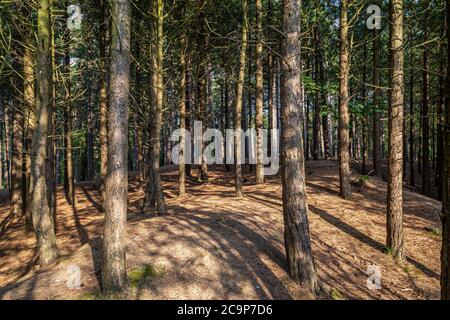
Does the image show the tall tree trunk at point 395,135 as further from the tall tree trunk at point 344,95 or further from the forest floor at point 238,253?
the tall tree trunk at point 344,95

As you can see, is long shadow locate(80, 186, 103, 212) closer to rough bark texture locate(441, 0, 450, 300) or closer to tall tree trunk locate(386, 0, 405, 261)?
tall tree trunk locate(386, 0, 405, 261)

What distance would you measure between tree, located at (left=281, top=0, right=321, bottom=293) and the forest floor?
503 mm

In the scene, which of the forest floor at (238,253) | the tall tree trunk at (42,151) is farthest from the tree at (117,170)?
the tall tree trunk at (42,151)

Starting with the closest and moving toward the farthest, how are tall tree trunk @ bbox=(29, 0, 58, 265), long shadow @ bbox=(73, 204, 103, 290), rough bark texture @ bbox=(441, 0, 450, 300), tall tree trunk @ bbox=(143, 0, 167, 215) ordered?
rough bark texture @ bbox=(441, 0, 450, 300) < long shadow @ bbox=(73, 204, 103, 290) < tall tree trunk @ bbox=(29, 0, 58, 265) < tall tree trunk @ bbox=(143, 0, 167, 215)

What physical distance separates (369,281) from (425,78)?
1410 cm

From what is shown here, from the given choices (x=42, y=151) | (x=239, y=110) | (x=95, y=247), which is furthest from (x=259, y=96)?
(x=95, y=247)

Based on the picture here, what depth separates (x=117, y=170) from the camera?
575 cm

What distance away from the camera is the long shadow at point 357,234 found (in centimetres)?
773

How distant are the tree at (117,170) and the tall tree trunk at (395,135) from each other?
7176 millimetres

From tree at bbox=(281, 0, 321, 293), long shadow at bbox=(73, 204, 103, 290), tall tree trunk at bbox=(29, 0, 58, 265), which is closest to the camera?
long shadow at bbox=(73, 204, 103, 290)

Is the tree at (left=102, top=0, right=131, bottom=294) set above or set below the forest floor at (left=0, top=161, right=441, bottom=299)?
above

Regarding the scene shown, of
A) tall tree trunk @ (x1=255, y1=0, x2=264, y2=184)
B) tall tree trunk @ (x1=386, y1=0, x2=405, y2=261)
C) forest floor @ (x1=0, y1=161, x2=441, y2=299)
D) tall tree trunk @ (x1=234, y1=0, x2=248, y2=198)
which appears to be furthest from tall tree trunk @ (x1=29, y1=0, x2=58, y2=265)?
tall tree trunk @ (x1=255, y1=0, x2=264, y2=184)

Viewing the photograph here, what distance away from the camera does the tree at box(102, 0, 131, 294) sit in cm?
562

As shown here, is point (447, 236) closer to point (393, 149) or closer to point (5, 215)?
point (393, 149)
